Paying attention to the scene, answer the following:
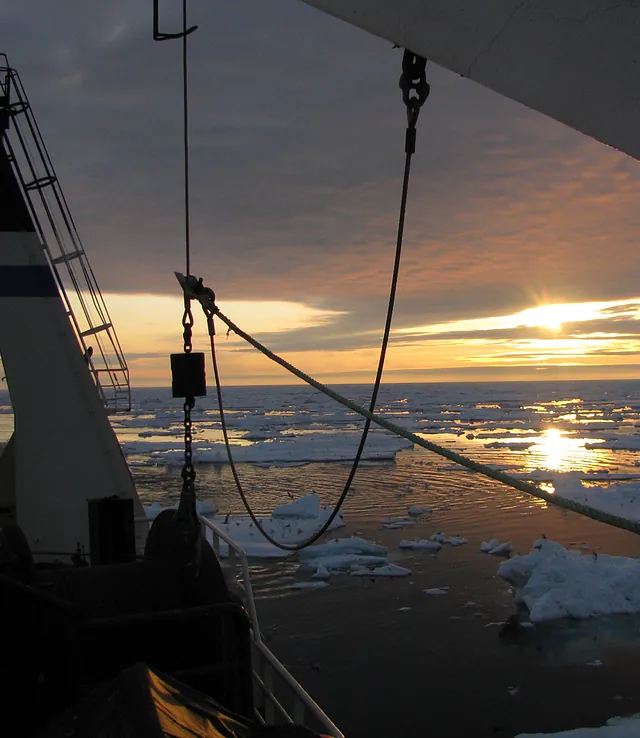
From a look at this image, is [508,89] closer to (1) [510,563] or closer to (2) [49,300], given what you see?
(2) [49,300]

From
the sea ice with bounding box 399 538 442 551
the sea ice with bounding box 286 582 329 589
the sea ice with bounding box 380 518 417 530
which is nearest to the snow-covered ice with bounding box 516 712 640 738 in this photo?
the sea ice with bounding box 286 582 329 589

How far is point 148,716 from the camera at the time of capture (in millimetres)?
1961

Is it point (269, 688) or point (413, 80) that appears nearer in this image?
point (413, 80)

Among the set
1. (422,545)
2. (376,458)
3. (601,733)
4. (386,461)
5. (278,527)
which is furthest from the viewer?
(376,458)

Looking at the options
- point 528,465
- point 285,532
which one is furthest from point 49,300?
point 528,465

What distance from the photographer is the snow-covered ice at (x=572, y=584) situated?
30.0ft

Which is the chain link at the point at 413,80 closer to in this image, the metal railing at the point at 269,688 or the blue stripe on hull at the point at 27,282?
the metal railing at the point at 269,688

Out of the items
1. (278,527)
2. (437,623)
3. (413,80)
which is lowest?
(437,623)

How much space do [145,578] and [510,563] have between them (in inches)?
318

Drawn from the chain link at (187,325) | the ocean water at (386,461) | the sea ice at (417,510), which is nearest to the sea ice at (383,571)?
the ocean water at (386,461)

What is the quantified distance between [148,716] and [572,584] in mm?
8899

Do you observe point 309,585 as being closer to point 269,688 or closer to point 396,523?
point 396,523

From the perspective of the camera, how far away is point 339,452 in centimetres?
2741

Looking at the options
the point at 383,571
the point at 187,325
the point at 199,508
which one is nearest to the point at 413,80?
the point at 187,325
